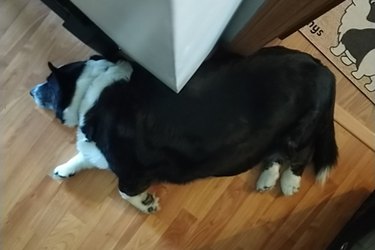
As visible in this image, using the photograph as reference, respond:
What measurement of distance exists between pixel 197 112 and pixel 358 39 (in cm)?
69

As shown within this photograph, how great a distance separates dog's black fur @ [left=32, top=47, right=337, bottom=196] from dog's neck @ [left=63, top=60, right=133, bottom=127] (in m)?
0.02

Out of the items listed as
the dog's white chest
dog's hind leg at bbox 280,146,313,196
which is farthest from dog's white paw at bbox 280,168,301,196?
the dog's white chest

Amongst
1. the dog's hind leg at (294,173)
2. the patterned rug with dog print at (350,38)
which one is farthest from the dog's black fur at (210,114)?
the patterned rug with dog print at (350,38)

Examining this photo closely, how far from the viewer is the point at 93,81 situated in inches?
57.8

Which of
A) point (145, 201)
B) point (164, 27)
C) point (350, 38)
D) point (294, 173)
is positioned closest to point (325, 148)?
point (294, 173)

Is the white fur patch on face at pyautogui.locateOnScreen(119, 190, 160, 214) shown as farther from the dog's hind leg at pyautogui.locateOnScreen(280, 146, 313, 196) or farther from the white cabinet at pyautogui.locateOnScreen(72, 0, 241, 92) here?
the white cabinet at pyautogui.locateOnScreen(72, 0, 241, 92)

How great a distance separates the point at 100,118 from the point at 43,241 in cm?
Answer: 47

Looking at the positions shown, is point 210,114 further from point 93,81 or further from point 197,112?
point 93,81

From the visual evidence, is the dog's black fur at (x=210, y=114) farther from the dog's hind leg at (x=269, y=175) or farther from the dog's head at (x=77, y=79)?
the dog's hind leg at (x=269, y=175)

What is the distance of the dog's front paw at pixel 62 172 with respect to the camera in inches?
65.6

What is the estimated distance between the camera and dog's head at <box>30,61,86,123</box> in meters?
1.48

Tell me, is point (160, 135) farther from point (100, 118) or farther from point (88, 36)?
point (88, 36)

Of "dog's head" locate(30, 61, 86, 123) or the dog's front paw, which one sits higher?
"dog's head" locate(30, 61, 86, 123)

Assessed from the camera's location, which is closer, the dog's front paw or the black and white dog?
the black and white dog
